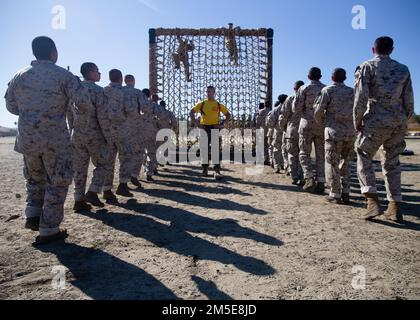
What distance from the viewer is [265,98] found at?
47.6ft

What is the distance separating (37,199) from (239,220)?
282cm

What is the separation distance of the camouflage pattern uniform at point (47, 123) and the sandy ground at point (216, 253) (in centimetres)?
58

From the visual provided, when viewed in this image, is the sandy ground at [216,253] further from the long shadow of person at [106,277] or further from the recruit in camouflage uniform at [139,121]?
the recruit in camouflage uniform at [139,121]

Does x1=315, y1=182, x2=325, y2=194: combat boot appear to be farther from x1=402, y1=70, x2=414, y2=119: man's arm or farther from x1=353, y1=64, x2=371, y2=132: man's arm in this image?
x1=402, y1=70, x2=414, y2=119: man's arm

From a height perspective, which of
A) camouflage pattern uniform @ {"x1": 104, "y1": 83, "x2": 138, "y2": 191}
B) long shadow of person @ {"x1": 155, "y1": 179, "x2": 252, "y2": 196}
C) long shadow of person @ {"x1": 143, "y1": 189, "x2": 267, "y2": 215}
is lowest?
long shadow of person @ {"x1": 143, "y1": 189, "x2": 267, "y2": 215}

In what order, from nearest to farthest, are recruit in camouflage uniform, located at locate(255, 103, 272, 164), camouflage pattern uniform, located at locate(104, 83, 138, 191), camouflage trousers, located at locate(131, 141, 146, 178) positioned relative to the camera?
camouflage pattern uniform, located at locate(104, 83, 138, 191)
camouflage trousers, located at locate(131, 141, 146, 178)
recruit in camouflage uniform, located at locate(255, 103, 272, 164)

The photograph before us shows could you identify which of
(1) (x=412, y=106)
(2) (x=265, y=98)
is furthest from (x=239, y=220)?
(2) (x=265, y=98)

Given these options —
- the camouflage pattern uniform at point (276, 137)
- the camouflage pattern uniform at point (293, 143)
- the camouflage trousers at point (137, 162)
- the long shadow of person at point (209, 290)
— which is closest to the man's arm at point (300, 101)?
the camouflage pattern uniform at point (293, 143)

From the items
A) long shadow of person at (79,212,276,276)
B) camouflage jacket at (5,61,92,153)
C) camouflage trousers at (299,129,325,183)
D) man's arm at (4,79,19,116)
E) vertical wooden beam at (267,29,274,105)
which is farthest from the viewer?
vertical wooden beam at (267,29,274,105)

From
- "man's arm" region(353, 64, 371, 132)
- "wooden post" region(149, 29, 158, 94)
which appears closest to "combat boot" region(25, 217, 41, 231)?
"man's arm" region(353, 64, 371, 132)

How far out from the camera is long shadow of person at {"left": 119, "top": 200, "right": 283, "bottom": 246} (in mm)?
4219

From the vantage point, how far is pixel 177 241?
13.3 feet
